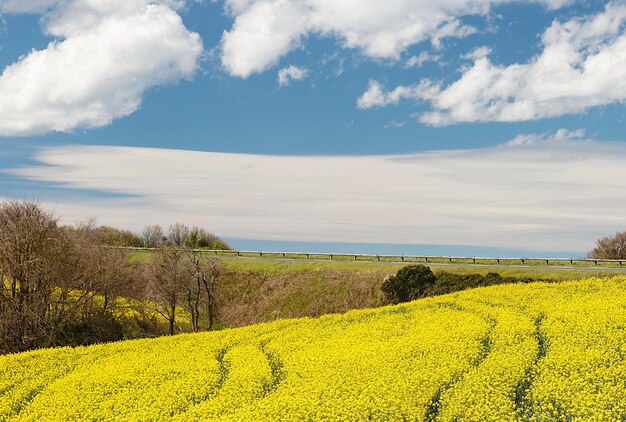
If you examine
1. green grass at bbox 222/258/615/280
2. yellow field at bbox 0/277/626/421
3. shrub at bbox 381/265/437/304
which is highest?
green grass at bbox 222/258/615/280

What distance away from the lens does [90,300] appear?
48.3 m

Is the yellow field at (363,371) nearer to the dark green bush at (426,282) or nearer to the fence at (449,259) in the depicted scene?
the dark green bush at (426,282)

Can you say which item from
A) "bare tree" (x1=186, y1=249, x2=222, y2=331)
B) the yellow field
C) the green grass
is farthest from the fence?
the yellow field

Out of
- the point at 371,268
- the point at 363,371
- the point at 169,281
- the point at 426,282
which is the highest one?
the point at 371,268

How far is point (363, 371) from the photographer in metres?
19.3

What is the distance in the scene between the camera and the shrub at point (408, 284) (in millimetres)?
51219

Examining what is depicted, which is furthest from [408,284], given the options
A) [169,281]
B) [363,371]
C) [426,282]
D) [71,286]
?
[363,371]

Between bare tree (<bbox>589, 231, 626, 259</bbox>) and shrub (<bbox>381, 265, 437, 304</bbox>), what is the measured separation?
36.5 metres

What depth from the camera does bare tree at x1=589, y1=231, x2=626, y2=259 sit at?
77.1m

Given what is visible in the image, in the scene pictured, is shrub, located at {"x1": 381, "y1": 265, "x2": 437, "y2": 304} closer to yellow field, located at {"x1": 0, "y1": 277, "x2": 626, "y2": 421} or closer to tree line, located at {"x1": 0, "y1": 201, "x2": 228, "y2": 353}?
tree line, located at {"x1": 0, "y1": 201, "x2": 228, "y2": 353}

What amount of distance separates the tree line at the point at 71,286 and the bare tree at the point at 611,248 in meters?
49.4

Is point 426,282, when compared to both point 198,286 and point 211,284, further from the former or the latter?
point 198,286

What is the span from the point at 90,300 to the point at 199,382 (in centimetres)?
3097

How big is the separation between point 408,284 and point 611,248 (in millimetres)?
39839
